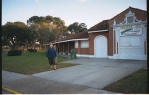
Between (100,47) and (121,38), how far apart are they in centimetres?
263

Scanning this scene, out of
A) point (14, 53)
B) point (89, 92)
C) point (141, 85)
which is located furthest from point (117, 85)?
point (14, 53)

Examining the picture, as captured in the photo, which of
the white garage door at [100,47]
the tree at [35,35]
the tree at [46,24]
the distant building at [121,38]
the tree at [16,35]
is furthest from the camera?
the tree at [35,35]

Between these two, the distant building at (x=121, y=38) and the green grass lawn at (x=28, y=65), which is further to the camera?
the distant building at (x=121, y=38)

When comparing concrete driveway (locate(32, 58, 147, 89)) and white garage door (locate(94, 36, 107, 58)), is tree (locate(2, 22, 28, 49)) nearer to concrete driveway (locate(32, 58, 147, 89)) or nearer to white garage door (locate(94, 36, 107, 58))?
white garage door (locate(94, 36, 107, 58))

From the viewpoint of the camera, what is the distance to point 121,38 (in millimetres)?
12750

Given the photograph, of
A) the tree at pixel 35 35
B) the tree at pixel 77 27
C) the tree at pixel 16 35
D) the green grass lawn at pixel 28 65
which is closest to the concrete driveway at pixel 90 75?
the green grass lawn at pixel 28 65

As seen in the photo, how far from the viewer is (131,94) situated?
412 centimetres

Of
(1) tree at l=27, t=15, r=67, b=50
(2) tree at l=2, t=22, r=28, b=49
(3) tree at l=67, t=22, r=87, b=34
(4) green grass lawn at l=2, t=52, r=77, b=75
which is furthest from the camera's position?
(2) tree at l=2, t=22, r=28, b=49

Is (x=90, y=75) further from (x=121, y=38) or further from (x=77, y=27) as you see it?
(x=77, y=27)

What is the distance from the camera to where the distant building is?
1155 centimetres

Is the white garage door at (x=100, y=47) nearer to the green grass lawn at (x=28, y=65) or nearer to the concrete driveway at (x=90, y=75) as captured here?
the green grass lawn at (x=28, y=65)

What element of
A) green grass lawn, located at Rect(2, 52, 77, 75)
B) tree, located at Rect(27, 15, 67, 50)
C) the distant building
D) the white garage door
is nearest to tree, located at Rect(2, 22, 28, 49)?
tree, located at Rect(27, 15, 67, 50)

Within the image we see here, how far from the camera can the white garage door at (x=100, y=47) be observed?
1448cm

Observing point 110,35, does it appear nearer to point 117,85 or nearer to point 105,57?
point 105,57
